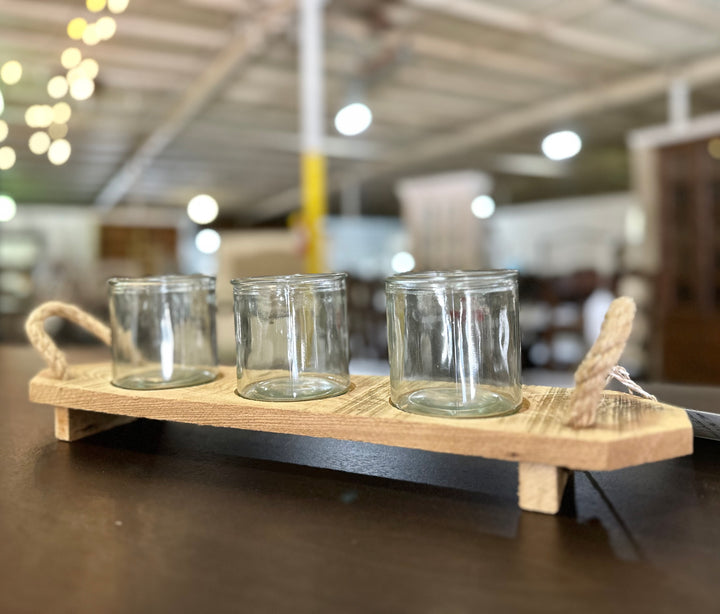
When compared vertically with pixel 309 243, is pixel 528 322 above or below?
below

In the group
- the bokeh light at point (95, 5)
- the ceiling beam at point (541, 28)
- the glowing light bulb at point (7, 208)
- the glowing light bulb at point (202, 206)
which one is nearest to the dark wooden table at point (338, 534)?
the bokeh light at point (95, 5)

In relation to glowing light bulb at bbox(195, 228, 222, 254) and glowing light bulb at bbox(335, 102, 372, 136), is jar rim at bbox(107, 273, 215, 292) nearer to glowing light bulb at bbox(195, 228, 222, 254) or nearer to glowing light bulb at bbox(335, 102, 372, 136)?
glowing light bulb at bbox(335, 102, 372, 136)

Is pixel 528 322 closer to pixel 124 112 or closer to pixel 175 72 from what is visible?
pixel 175 72

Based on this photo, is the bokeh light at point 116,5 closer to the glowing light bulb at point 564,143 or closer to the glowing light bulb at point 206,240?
the glowing light bulb at point 564,143

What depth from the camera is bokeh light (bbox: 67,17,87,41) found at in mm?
3926

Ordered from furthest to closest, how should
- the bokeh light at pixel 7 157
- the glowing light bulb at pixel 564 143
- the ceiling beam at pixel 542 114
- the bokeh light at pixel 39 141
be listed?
the bokeh light at pixel 7 157 → the bokeh light at pixel 39 141 → the glowing light bulb at pixel 564 143 → the ceiling beam at pixel 542 114

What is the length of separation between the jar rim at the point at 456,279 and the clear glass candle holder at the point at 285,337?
0.33 feet

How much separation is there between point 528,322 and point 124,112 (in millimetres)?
4653

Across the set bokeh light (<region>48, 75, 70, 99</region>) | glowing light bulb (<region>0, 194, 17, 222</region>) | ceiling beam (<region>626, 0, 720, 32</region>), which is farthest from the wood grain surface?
glowing light bulb (<region>0, 194, 17, 222</region>)

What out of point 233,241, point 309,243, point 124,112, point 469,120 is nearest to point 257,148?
point 124,112

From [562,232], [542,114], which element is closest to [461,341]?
[542,114]

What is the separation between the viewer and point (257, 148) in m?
8.17

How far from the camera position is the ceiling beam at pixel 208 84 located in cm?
426

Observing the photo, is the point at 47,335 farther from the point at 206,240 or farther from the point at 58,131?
the point at 206,240
